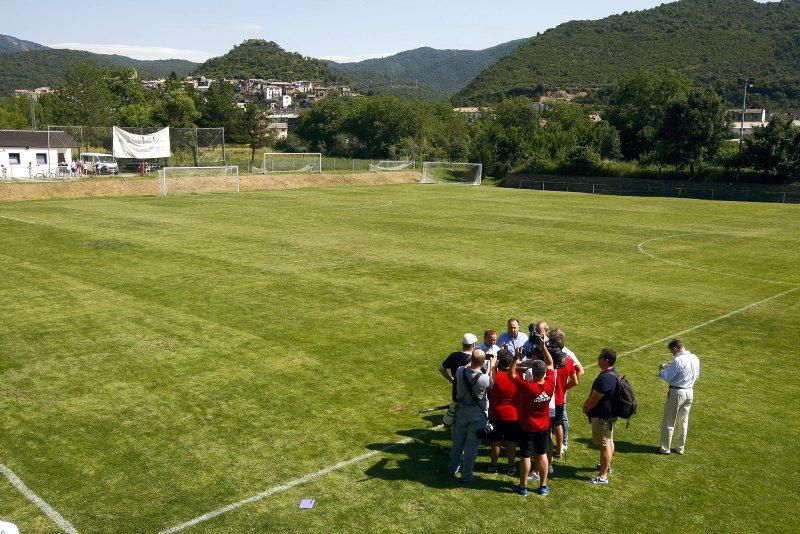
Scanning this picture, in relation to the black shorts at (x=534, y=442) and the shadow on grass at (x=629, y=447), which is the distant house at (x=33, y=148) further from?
the black shorts at (x=534, y=442)

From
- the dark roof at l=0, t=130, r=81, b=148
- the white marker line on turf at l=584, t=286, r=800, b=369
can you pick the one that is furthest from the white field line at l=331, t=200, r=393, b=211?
the dark roof at l=0, t=130, r=81, b=148

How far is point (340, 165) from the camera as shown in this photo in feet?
253

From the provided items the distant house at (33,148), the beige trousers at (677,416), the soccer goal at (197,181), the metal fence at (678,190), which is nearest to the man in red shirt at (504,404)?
the beige trousers at (677,416)

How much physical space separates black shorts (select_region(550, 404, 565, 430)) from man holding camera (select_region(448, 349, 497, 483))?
3.51ft

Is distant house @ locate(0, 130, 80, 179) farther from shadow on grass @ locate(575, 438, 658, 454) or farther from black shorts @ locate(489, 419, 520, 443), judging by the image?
black shorts @ locate(489, 419, 520, 443)

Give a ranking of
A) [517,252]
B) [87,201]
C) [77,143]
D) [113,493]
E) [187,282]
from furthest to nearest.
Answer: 1. [77,143]
2. [87,201]
3. [517,252]
4. [187,282]
5. [113,493]

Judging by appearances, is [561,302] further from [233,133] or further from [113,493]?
[233,133]

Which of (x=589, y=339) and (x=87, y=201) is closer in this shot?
(x=589, y=339)

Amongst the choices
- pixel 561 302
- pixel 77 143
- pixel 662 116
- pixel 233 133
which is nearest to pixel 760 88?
pixel 662 116

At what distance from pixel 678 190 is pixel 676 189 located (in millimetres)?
210

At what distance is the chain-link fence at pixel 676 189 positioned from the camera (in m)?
59.4

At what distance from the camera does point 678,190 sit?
65.5m

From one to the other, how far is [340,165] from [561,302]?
193 ft

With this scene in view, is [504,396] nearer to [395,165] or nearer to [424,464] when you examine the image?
[424,464]
